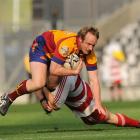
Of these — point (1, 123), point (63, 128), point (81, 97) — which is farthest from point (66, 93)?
point (1, 123)

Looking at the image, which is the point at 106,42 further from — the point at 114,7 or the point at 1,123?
the point at 1,123

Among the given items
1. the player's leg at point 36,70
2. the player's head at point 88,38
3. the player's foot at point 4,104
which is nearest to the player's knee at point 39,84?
the player's leg at point 36,70

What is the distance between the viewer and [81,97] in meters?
12.9

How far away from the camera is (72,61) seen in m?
12.4

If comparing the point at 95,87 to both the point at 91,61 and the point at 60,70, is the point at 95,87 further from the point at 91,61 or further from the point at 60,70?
the point at 60,70

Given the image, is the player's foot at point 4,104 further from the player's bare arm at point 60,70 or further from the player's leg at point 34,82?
the player's bare arm at point 60,70

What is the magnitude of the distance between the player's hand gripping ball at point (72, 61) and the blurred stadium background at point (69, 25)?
14040mm

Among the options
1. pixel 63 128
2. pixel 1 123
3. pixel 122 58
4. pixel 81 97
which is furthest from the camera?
pixel 122 58

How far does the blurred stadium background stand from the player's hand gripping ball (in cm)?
1404

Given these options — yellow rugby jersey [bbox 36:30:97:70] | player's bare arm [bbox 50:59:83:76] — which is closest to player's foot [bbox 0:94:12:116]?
yellow rugby jersey [bbox 36:30:97:70]

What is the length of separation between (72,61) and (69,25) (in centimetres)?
1511

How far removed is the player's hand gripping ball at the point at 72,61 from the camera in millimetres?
12328

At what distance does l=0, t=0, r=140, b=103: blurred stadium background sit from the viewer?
27.1 meters

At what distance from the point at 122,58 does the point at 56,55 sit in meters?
15.1
